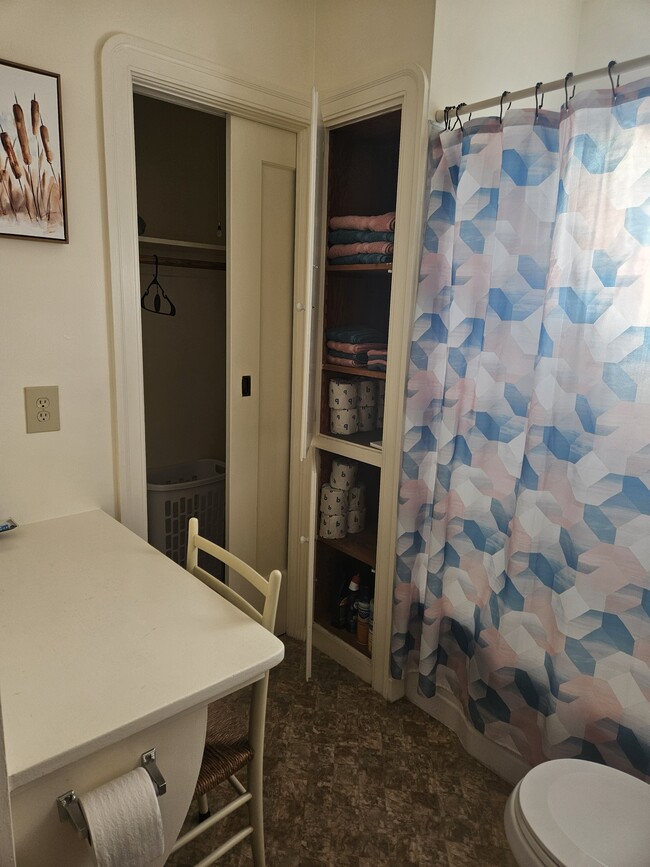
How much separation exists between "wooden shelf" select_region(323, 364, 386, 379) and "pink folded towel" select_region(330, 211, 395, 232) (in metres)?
0.51

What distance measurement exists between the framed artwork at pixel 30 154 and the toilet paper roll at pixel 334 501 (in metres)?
1.35

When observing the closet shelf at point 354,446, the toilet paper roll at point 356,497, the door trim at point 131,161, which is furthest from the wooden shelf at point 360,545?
the door trim at point 131,161

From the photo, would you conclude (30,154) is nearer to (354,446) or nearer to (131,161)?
(131,161)

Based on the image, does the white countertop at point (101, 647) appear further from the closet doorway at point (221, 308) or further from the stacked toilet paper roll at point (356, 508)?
the stacked toilet paper roll at point (356, 508)

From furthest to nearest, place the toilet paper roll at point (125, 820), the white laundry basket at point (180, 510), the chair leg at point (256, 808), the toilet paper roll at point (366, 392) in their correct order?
the white laundry basket at point (180, 510), the toilet paper roll at point (366, 392), the chair leg at point (256, 808), the toilet paper roll at point (125, 820)

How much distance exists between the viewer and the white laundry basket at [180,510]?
8.71 ft

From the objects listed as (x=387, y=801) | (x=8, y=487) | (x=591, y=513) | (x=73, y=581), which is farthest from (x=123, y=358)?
(x=387, y=801)

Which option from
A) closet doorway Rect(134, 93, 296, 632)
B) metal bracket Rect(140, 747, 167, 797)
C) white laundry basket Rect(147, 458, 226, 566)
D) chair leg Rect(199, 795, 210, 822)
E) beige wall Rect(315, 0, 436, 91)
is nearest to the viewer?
metal bracket Rect(140, 747, 167, 797)

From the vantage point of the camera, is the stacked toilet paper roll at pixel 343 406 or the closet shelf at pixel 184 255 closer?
the stacked toilet paper roll at pixel 343 406

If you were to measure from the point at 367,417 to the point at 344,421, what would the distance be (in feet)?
0.40

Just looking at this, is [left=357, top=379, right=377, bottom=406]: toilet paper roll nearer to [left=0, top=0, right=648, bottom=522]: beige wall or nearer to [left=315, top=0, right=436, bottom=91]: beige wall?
[left=0, top=0, right=648, bottom=522]: beige wall

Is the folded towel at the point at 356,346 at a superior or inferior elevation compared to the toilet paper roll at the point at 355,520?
superior

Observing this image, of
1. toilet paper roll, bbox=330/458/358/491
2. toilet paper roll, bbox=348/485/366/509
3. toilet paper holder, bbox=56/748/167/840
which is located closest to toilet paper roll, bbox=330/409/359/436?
toilet paper roll, bbox=330/458/358/491

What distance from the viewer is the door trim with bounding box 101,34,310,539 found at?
176cm
